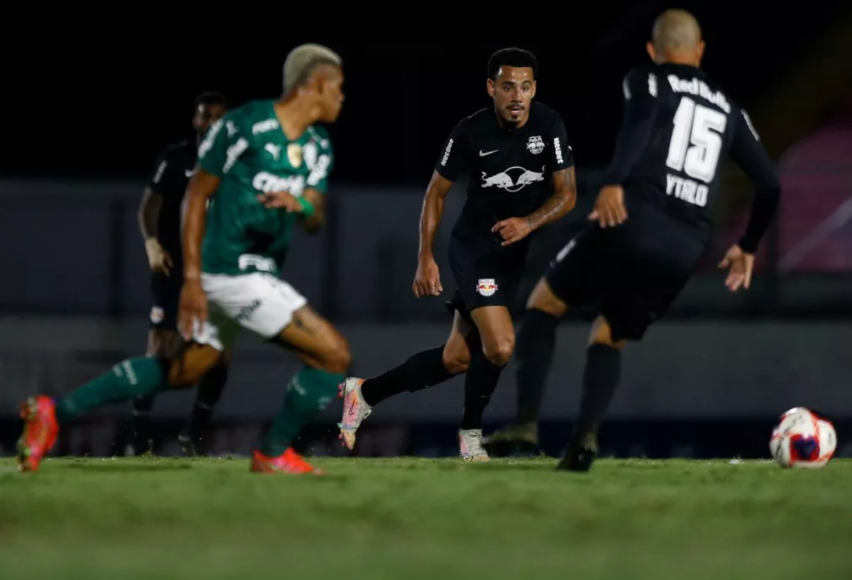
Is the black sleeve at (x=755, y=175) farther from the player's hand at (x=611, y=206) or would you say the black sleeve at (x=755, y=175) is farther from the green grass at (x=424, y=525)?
the green grass at (x=424, y=525)

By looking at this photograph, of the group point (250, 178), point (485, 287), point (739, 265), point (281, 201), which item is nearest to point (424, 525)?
point (281, 201)

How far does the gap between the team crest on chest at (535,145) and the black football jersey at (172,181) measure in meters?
2.24

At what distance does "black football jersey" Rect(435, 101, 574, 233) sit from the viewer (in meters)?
7.47

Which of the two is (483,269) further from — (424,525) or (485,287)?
(424,525)

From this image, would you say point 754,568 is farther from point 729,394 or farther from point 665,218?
point 729,394

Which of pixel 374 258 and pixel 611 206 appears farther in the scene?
pixel 374 258

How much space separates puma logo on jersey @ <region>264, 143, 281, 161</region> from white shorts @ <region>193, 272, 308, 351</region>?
46 centimetres

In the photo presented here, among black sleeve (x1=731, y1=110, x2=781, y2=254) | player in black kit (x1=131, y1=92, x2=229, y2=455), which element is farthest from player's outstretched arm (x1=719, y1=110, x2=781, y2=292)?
player in black kit (x1=131, y1=92, x2=229, y2=455)

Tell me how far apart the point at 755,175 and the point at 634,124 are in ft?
2.53

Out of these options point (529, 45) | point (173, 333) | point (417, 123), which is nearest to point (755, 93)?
point (529, 45)

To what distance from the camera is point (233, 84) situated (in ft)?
49.2

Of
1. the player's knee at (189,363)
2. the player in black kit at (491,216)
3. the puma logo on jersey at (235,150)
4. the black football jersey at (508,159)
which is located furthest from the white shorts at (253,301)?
the black football jersey at (508,159)

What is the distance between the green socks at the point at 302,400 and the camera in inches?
244

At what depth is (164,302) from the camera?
900cm
